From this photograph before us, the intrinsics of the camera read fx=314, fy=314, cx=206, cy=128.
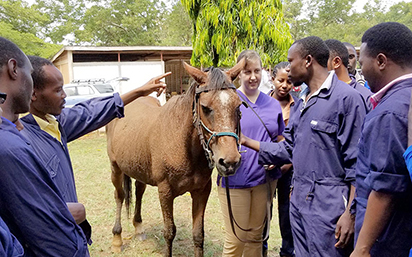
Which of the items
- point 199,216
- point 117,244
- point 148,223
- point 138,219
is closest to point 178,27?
point 148,223

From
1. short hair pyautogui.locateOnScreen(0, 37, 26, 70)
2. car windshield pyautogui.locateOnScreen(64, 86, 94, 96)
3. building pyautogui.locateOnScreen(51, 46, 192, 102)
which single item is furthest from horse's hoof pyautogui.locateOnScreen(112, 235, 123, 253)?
building pyautogui.locateOnScreen(51, 46, 192, 102)

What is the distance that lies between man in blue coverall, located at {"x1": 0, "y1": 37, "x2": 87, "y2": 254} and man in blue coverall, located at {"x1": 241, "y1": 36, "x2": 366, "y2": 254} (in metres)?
1.53

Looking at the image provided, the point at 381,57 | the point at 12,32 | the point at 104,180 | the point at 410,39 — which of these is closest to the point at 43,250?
the point at 381,57

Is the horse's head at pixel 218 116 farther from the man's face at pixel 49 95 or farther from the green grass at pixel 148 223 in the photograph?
the green grass at pixel 148 223

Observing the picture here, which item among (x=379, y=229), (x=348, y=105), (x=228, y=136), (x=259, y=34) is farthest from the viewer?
(x=259, y=34)

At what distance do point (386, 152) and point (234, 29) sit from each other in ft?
23.0

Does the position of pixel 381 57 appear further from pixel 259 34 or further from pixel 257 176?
pixel 259 34

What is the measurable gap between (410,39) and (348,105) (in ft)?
1.98

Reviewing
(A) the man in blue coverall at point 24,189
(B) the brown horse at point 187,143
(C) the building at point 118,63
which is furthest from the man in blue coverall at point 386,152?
(C) the building at point 118,63

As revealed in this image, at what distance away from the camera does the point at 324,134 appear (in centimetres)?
217

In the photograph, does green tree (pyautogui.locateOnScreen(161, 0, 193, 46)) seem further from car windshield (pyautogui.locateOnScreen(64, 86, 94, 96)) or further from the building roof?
car windshield (pyautogui.locateOnScreen(64, 86, 94, 96))

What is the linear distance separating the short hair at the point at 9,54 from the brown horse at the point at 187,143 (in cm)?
154

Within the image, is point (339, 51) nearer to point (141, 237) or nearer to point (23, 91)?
point (23, 91)

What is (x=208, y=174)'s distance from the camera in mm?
3361
